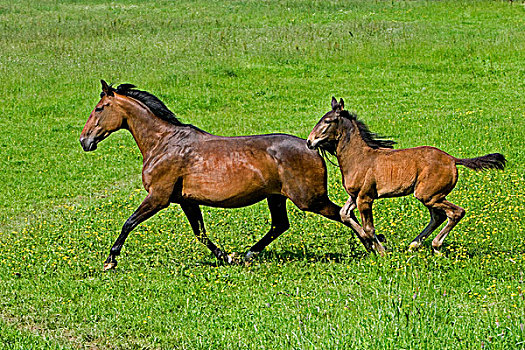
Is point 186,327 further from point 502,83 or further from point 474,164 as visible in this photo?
point 502,83

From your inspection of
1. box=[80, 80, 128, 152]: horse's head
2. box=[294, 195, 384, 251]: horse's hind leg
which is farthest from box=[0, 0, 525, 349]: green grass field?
box=[80, 80, 128, 152]: horse's head

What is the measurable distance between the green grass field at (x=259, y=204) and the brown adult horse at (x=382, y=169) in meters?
0.51

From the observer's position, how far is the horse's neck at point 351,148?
9500mm

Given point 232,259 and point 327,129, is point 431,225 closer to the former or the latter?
point 327,129

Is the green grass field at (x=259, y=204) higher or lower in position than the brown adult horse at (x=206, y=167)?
lower

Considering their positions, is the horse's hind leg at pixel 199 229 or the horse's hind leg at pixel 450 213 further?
the horse's hind leg at pixel 199 229

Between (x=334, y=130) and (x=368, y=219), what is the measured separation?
1.24m

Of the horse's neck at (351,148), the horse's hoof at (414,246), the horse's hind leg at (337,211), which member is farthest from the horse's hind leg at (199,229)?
the horse's hoof at (414,246)

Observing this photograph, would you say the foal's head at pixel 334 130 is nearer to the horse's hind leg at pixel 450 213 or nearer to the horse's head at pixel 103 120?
the horse's hind leg at pixel 450 213

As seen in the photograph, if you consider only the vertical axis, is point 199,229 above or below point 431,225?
below

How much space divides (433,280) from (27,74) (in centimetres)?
2318

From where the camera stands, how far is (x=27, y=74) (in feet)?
92.0

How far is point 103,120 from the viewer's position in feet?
33.9

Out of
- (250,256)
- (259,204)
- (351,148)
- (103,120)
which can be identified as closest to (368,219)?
(351,148)
